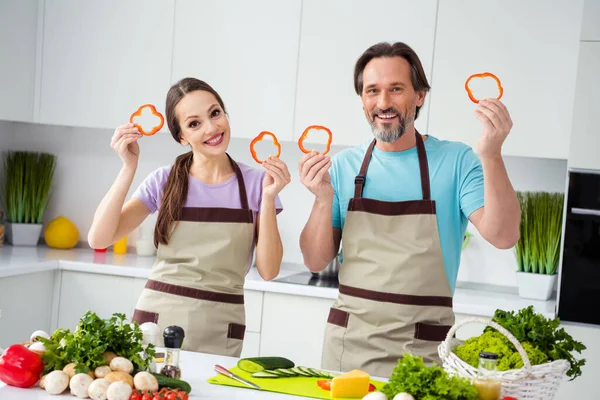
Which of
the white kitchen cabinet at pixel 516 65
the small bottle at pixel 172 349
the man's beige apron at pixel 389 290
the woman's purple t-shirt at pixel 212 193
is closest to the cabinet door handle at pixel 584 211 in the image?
the white kitchen cabinet at pixel 516 65

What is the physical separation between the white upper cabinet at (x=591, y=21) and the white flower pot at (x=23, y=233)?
9.53 feet

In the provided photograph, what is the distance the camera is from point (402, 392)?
1.56 m

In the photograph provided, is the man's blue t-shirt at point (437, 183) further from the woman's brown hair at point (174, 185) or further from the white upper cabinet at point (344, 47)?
the white upper cabinet at point (344, 47)

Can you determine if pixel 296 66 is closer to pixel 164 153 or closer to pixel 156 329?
pixel 164 153

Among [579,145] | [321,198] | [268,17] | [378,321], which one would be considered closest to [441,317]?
[378,321]

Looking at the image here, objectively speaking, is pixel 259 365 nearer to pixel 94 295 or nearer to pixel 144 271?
pixel 144 271

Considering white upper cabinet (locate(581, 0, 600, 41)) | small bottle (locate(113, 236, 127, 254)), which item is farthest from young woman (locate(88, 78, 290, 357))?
small bottle (locate(113, 236, 127, 254))

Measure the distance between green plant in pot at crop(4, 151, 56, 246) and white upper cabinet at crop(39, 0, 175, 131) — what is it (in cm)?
29

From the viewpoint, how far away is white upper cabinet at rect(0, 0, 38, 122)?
397 cm

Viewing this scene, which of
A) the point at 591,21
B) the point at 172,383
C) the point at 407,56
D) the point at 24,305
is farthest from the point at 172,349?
the point at 591,21

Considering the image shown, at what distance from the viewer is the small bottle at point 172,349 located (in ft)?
5.90

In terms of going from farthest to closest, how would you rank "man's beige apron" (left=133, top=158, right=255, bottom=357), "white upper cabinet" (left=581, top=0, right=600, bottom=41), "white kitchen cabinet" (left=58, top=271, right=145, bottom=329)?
1. "white kitchen cabinet" (left=58, top=271, right=145, bottom=329)
2. "white upper cabinet" (left=581, top=0, right=600, bottom=41)
3. "man's beige apron" (left=133, top=158, right=255, bottom=357)

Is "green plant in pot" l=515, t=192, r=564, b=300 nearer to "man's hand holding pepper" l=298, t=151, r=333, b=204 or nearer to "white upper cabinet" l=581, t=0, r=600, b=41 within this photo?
"white upper cabinet" l=581, t=0, r=600, b=41

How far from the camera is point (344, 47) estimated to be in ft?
12.3
